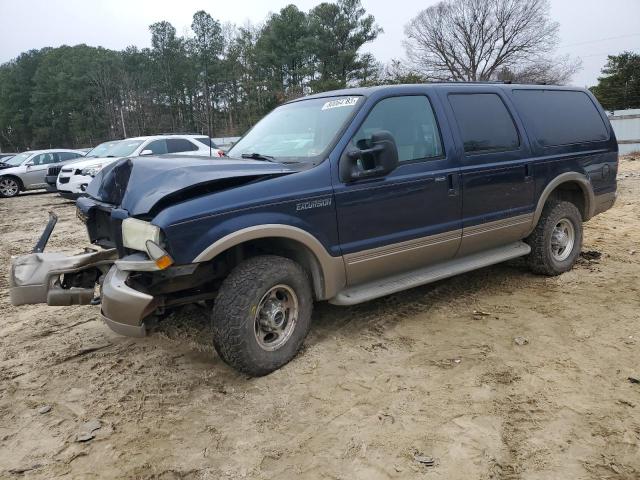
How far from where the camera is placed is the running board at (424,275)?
3.76 m

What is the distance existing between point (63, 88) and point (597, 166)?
67538 mm

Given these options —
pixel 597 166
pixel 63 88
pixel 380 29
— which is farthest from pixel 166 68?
pixel 597 166

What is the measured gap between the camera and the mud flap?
3352 mm

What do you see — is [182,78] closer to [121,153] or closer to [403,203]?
[121,153]

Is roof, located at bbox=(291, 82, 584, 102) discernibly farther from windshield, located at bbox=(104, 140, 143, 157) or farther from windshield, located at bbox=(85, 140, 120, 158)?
windshield, located at bbox=(85, 140, 120, 158)

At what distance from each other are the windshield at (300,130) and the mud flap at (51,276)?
57.8 inches

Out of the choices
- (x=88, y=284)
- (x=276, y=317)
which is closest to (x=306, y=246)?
(x=276, y=317)

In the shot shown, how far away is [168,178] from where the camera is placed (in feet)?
10.5

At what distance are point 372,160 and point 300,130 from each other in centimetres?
78

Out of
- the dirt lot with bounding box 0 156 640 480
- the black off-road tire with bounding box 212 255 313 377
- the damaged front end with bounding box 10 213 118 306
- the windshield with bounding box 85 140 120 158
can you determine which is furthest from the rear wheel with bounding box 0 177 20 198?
the black off-road tire with bounding box 212 255 313 377

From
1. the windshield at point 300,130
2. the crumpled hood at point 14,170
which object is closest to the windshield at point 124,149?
the crumpled hood at point 14,170

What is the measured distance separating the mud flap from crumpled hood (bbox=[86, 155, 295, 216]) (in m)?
0.45

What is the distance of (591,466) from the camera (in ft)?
8.04

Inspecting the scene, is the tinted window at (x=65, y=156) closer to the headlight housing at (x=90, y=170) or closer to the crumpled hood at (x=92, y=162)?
the crumpled hood at (x=92, y=162)
